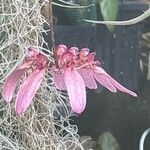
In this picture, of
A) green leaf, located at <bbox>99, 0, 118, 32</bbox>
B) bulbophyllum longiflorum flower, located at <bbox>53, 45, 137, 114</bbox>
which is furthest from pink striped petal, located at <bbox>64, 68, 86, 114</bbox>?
green leaf, located at <bbox>99, 0, 118, 32</bbox>

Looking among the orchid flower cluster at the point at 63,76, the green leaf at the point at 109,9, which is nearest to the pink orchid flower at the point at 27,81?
the orchid flower cluster at the point at 63,76

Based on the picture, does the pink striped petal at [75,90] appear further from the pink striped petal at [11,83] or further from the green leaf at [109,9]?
the green leaf at [109,9]

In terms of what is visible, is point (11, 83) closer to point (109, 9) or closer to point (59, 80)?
point (59, 80)

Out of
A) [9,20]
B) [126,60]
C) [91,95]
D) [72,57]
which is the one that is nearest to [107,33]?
[126,60]

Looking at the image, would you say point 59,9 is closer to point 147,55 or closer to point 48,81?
point 48,81

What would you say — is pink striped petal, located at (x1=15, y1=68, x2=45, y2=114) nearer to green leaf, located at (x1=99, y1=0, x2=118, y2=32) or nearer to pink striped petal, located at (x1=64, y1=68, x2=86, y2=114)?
pink striped petal, located at (x1=64, y1=68, x2=86, y2=114)

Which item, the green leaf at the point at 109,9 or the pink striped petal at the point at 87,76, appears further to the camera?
the green leaf at the point at 109,9

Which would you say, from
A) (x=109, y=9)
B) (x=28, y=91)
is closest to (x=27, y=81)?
(x=28, y=91)
